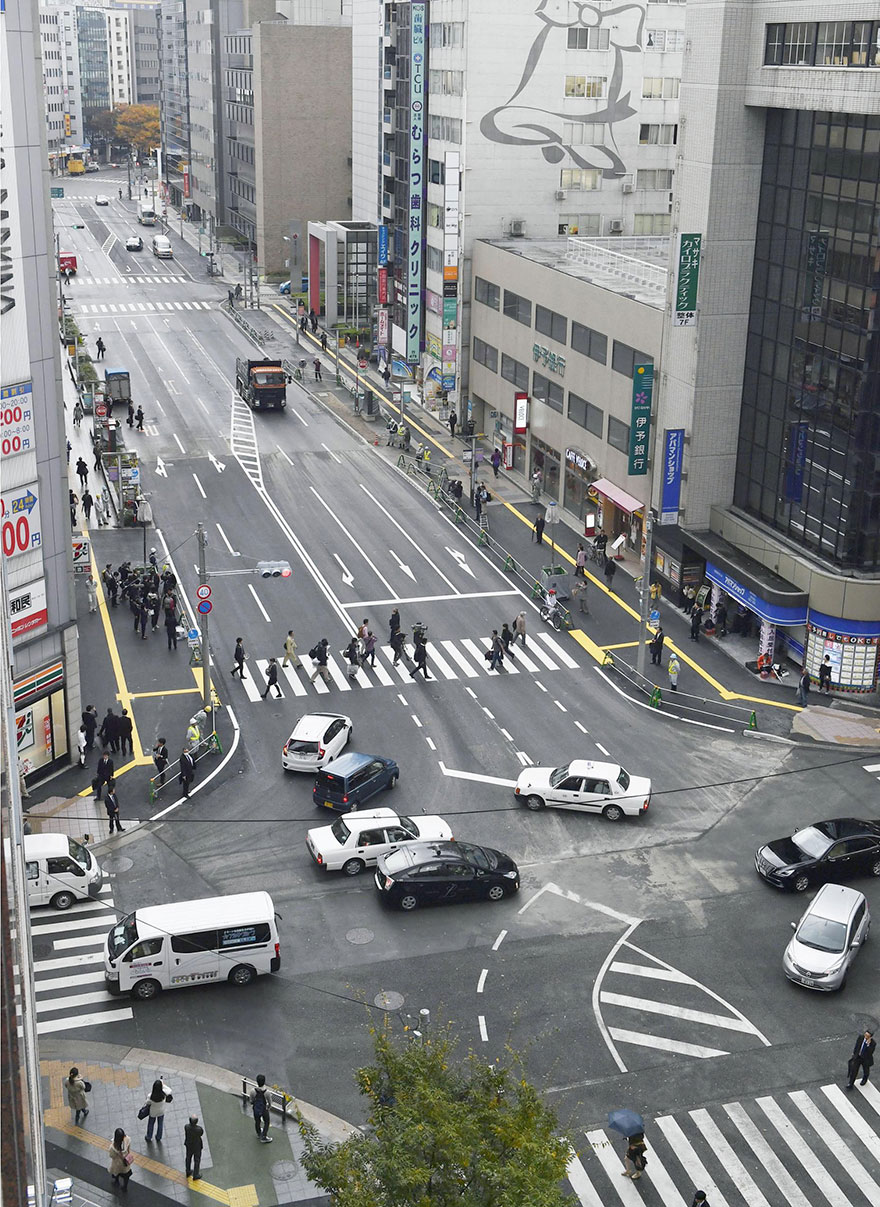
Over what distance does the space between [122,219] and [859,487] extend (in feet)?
518

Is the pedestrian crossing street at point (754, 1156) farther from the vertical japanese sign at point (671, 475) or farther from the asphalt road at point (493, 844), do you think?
the vertical japanese sign at point (671, 475)

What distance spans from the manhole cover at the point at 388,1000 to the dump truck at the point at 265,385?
6163 cm

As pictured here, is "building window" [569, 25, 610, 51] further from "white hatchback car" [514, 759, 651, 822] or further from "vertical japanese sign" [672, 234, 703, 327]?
"white hatchback car" [514, 759, 651, 822]

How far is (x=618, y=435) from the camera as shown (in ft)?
214

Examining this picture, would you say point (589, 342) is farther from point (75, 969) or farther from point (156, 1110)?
point (156, 1110)

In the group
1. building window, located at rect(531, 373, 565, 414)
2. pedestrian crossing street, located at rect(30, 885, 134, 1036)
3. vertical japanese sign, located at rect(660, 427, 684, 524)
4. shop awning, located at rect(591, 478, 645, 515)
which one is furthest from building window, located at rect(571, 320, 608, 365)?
pedestrian crossing street, located at rect(30, 885, 134, 1036)

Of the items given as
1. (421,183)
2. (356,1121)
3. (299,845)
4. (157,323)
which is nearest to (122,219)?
(157,323)

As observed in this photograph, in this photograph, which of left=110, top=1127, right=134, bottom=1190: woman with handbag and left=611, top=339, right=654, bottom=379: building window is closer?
left=110, top=1127, right=134, bottom=1190: woman with handbag

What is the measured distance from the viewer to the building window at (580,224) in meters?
85.6

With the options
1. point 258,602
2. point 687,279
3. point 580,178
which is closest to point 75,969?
point 258,602

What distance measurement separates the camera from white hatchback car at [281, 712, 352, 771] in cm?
4562

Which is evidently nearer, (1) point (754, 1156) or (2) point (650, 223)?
(1) point (754, 1156)

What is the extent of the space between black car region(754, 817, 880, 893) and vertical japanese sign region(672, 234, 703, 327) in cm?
2381

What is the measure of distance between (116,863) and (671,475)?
29.3m
